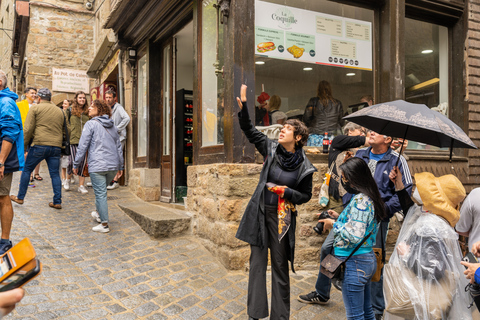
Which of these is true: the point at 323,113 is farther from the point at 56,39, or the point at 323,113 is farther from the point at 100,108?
the point at 56,39

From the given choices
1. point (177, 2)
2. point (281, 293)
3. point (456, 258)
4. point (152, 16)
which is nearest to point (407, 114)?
point (456, 258)

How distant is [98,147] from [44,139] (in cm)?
126

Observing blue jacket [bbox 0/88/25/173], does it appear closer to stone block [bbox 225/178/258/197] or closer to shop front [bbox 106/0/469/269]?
shop front [bbox 106/0/469/269]

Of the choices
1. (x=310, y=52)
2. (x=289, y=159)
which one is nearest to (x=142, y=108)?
(x=310, y=52)

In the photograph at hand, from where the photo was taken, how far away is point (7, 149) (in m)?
4.16

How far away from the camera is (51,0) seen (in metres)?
12.8

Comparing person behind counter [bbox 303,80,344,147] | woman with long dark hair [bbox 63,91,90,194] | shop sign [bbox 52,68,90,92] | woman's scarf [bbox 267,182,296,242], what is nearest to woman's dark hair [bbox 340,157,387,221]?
woman's scarf [bbox 267,182,296,242]

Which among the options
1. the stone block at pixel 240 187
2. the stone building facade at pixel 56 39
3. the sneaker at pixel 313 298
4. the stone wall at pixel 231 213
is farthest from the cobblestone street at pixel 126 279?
the stone building facade at pixel 56 39

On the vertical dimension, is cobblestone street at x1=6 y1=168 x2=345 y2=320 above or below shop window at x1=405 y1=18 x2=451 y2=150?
below

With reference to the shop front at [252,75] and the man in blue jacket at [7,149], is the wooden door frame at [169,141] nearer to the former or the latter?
the shop front at [252,75]

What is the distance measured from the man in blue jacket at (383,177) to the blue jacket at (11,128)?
379 centimetres

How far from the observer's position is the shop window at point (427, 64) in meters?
6.46

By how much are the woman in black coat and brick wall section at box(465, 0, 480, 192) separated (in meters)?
4.63

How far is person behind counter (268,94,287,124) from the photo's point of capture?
5254mm
